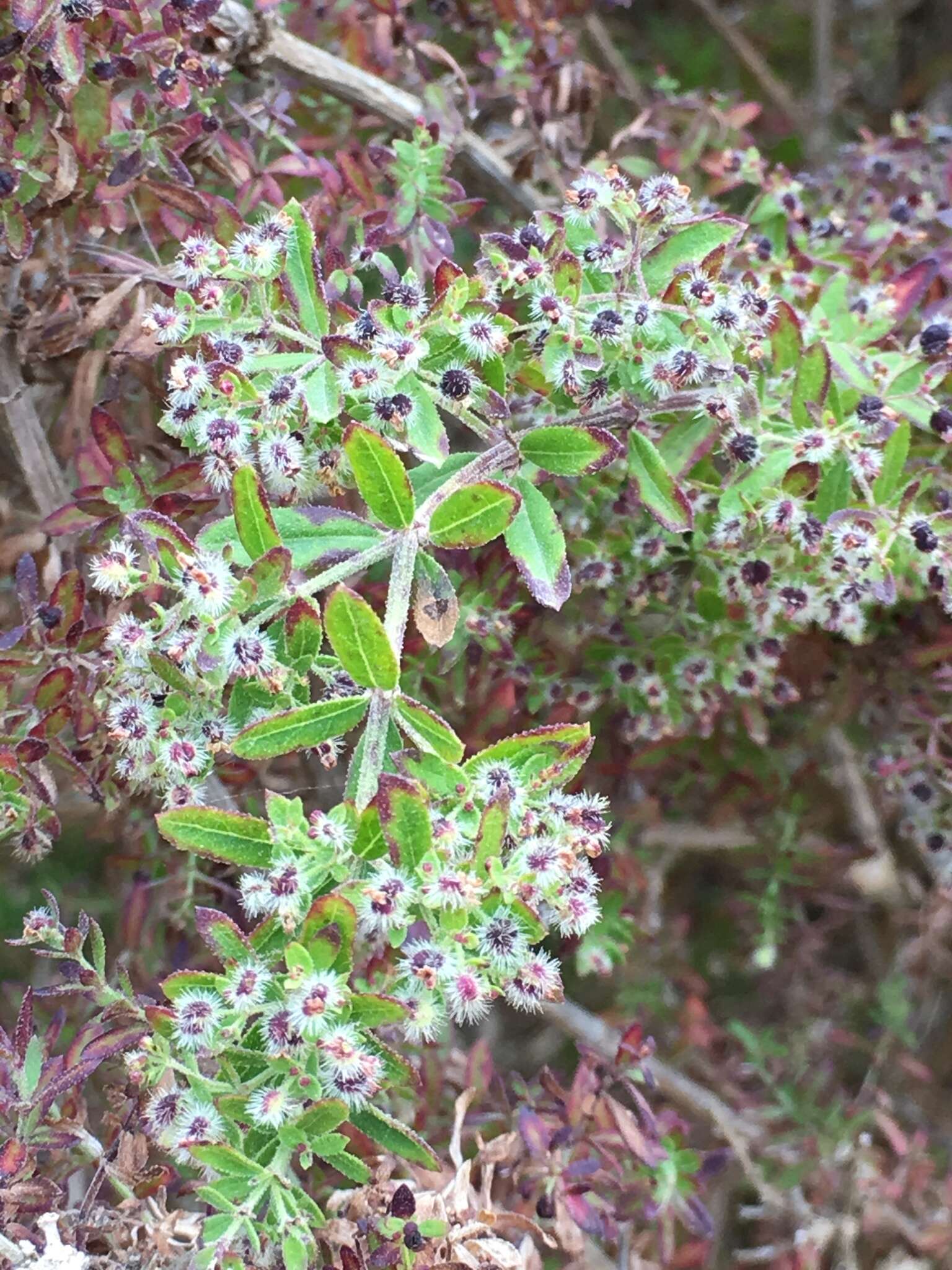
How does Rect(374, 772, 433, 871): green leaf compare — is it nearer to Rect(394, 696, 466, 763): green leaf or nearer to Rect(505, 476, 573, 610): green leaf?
Rect(394, 696, 466, 763): green leaf

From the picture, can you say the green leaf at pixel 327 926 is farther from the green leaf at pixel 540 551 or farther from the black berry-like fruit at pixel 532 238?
the black berry-like fruit at pixel 532 238

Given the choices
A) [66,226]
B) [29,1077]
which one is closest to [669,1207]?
[29,1077]

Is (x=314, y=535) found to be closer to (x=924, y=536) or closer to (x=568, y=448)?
(x=568, y=448)

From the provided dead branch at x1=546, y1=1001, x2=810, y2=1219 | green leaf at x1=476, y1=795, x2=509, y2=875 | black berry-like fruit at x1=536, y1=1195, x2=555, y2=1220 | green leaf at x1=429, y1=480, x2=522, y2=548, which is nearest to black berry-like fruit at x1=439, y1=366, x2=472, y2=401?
green leaf at x1=429, y1=480, x2=522, y2=548

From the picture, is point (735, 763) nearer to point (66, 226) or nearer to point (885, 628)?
point (885, 628)

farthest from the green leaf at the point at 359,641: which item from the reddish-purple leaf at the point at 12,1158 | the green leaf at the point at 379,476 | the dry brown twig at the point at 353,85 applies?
the dry brown twig at the point at 353,85
